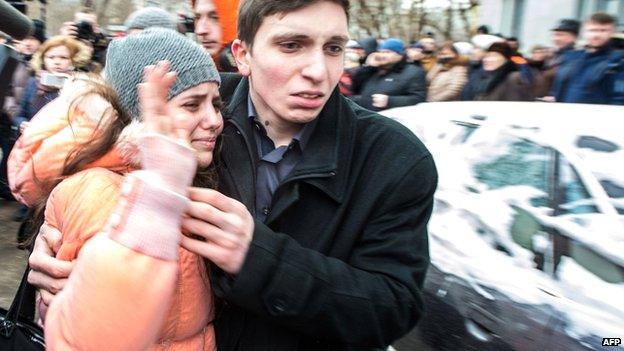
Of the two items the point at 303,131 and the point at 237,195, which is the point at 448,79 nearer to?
the point at 303,131

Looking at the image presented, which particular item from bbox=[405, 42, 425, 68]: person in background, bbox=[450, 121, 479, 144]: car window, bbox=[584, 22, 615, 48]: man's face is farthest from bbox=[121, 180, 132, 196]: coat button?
bbox=[405, 42, 425, 68]: person in background

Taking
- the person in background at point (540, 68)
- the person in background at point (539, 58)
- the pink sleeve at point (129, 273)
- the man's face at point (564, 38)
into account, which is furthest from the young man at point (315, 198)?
the person in background at point (539, 58)

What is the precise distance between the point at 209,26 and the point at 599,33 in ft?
12.8

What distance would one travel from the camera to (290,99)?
1.33m

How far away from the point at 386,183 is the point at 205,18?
75.8 inches

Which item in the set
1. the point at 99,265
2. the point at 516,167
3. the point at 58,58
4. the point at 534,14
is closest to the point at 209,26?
the point at 516,167

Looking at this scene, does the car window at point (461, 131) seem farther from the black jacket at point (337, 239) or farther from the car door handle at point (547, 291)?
the black jacket at point (337, 239)

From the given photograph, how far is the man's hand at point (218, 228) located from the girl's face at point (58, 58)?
4.43 m

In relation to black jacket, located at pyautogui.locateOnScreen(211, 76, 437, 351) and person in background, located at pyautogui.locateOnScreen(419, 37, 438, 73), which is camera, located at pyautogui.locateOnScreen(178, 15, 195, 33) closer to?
black jacket, located at pyautogui.locateOnScreen(211, 76, 437, 351)

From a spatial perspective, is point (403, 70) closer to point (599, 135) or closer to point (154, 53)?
point (599, 135)

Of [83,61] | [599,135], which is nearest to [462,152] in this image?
[599,135]

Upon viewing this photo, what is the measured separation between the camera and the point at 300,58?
1.30 m

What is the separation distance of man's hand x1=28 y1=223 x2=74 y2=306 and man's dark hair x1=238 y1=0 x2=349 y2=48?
62 cm

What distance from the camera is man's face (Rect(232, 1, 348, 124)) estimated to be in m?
1.27
